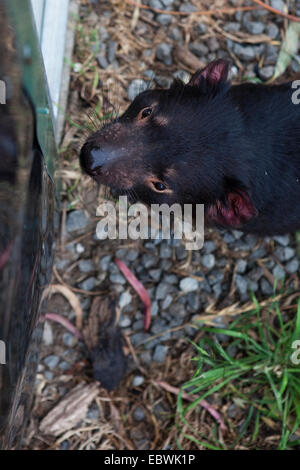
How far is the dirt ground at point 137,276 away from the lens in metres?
2.64

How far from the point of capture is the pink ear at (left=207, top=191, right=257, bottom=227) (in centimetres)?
201

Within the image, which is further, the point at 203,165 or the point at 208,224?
the point at 208,224

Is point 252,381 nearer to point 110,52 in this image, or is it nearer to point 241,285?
point 241,285

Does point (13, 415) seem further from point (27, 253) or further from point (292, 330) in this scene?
point (292, 330)

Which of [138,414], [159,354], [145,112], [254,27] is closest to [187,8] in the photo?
[254,27]

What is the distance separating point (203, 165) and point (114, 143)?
427 mm

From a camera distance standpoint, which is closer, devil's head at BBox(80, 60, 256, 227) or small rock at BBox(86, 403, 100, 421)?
devil's head at BBox(80, 60, 256, 227)

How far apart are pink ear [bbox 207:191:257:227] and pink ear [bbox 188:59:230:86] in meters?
0.56

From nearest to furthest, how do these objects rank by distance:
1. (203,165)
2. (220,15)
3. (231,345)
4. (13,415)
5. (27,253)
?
(27,253), (13,415), (203,165), (231,345), (220,15)

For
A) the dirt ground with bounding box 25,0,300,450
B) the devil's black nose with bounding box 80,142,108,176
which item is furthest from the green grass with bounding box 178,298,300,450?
the devil's black nose with bounding box 80,142,108,176

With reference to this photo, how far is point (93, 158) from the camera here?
6.95 ft

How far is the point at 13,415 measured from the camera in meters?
1.66

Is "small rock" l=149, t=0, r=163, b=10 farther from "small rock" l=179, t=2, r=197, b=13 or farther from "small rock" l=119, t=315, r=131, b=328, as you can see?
"small rock" l=119, t=315, r=131, b=328
